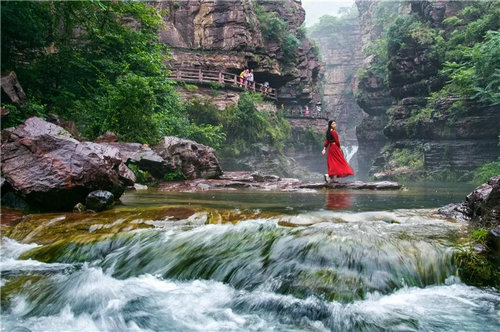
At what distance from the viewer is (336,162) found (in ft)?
34.5

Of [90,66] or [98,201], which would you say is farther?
[90,66]

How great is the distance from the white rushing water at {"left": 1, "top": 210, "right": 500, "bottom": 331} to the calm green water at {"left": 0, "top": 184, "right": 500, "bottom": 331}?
0.04ft

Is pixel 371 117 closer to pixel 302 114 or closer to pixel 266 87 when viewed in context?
pixel 302 114

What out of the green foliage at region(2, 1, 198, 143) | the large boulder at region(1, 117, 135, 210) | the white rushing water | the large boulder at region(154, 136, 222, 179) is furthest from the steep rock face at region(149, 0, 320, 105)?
the white rushing water

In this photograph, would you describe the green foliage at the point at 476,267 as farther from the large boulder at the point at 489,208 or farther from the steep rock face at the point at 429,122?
the steep rock face at the point at 429,122

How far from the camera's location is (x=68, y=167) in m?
5.62

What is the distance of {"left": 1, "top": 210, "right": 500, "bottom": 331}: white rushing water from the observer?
3.06 meters

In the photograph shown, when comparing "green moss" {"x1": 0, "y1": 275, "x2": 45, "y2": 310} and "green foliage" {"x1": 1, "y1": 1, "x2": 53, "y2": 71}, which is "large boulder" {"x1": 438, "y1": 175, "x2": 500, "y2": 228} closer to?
"green moss" {"x1": 0, "y1": 275, "x2": 45, "y2": 310}

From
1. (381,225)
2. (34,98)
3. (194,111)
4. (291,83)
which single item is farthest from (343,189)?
(291,83)

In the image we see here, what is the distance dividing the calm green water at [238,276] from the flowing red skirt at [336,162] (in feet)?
17.5

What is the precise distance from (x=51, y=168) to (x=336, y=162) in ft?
25.1

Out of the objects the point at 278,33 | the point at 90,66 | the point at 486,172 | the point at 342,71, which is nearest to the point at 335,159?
the point at 90,66

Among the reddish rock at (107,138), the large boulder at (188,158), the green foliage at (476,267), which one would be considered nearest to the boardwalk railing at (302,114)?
the large boulder at (188,158)

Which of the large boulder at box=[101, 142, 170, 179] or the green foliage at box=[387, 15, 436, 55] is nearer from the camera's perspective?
the large boulder at box=[101, 142, 170, 179]
